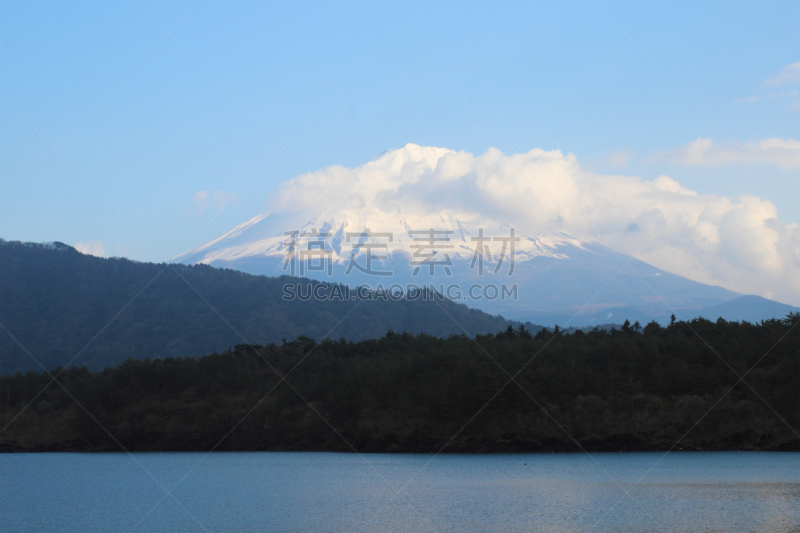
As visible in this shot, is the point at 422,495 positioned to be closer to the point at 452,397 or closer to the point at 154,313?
the point at 452,397

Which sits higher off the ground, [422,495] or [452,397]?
[452,397]

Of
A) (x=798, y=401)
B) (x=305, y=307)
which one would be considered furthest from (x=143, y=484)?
(x=305, y=307)

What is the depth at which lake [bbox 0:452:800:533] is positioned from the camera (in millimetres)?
22875

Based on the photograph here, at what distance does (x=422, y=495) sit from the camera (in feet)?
95.8

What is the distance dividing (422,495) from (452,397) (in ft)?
79.5

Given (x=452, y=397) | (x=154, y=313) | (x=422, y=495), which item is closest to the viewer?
(x=422, y=495)

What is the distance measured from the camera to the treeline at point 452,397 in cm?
4884

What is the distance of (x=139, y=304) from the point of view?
142875mm

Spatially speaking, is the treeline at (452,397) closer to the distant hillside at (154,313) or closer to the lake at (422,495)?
the lake at (422,495)

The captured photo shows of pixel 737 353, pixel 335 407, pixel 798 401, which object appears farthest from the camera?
pixel 335 407

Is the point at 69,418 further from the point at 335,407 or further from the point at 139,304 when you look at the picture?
the point at 139,304

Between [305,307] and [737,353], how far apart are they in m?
100

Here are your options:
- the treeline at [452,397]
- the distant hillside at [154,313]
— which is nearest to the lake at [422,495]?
the treeline at [452,397]

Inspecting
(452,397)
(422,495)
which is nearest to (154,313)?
(452,397)
